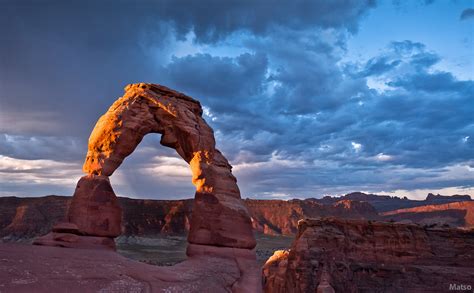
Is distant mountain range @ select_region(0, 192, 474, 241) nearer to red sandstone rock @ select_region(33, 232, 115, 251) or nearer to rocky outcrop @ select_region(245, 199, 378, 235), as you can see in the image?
rocky outcrop @ select_region(245, 199, 378, 235)

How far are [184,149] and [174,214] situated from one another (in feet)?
255

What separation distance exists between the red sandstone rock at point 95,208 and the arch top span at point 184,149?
Answer: 14.9 inches

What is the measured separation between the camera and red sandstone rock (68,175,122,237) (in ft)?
38.1

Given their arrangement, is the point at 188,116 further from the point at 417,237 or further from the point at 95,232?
the point at 417,237

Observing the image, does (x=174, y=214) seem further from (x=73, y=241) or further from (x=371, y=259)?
(x=73, y=241)

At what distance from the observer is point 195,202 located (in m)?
13.6

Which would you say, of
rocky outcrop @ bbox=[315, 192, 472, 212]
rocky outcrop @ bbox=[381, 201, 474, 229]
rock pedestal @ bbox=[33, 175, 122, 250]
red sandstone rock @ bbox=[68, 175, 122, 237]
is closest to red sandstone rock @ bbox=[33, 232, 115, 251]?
rock pedestal @ bbox=[33, 175, 122, 250]

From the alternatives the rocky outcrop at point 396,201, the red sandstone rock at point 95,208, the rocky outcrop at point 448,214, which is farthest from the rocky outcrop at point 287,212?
the red sandstone rock at point 95,208

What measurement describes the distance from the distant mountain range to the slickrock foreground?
45.6 meters

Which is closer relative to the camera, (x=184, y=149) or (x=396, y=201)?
(x=184, y=149)

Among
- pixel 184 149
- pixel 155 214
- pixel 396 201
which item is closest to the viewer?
pixel 184 149

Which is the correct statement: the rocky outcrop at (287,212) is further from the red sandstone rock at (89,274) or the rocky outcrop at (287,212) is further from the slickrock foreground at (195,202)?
the red sandstone rock at (89,274)

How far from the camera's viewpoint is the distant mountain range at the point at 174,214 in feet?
239

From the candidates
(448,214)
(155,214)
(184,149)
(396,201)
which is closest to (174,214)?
(155,214)
